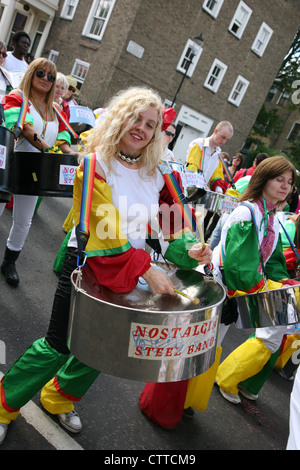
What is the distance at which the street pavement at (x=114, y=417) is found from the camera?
2081 millimetres

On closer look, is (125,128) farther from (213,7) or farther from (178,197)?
(213,7)

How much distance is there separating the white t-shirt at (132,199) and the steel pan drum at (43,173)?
853 mm

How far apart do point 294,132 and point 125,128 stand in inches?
1279

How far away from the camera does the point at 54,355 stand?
1850mm

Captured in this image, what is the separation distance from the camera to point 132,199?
1.89 m

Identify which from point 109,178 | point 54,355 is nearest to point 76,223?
point 109,178

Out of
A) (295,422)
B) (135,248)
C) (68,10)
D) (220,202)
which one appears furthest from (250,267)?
(68,10)

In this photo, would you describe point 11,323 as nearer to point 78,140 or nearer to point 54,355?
point 54,355

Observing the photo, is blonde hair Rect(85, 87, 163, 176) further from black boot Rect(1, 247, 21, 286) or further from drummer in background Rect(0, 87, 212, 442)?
black boot Rect(1, 247, 21, 286)

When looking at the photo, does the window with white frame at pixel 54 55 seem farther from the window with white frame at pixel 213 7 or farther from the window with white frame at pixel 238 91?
the window with white frame at pixel 238 91

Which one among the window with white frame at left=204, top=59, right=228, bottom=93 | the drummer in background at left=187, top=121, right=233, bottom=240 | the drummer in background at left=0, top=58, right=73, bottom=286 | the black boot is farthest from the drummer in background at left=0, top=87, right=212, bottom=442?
the window with white frame at left=204, top=59, right=228, bottom=93

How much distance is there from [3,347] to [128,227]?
1287mm

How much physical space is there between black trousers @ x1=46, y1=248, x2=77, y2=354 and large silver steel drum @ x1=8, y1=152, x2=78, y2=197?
2.91 ft

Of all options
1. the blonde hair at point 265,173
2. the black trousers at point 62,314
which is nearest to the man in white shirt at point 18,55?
the blonde hair at point 265,173
